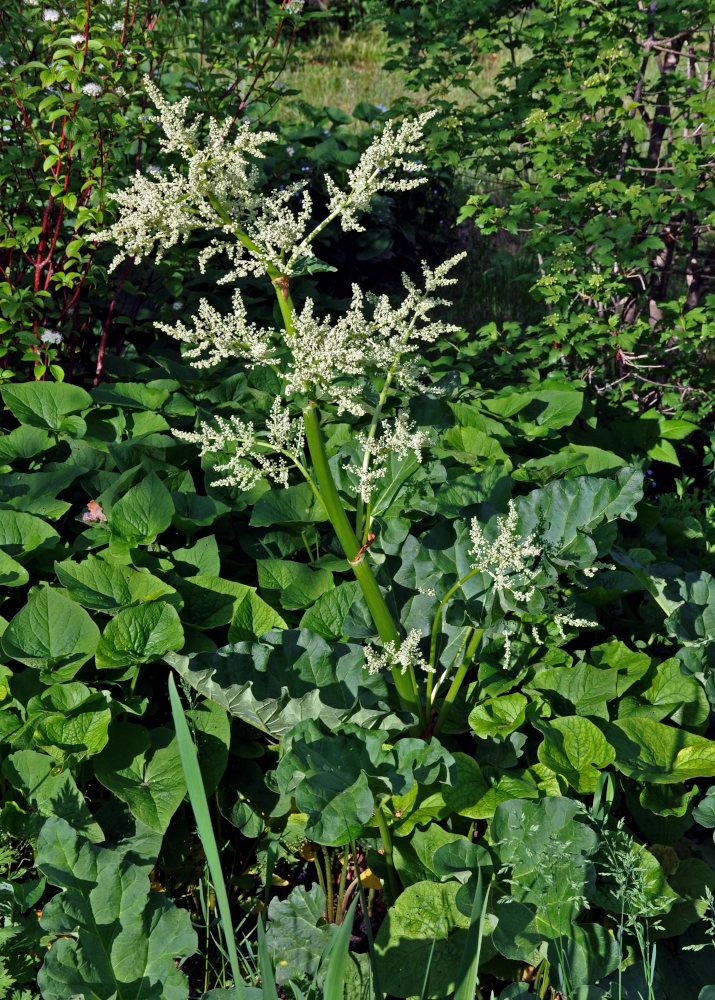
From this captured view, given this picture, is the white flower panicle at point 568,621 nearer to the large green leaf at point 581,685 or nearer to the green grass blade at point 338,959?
the large green leaf at point 581,685

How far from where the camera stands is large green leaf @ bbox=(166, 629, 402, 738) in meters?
1.84

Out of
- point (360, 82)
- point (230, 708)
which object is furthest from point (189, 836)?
point (360, 82)

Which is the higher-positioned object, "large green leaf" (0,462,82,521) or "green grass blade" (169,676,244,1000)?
"green grass blade" (169,676,244,1000)

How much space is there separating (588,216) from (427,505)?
6.30 ft

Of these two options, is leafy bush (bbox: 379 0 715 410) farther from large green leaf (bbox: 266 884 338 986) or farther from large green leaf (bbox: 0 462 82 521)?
large green leaf (bbox: 266 884 338 986)

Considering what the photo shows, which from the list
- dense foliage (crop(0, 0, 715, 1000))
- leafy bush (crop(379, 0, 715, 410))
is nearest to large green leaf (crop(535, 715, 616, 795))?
dense foliage (crop(0, 0, 715, 1000))

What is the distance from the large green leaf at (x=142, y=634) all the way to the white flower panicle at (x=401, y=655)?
470 mm

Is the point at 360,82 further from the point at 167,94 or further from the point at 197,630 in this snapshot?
the point at 197,630

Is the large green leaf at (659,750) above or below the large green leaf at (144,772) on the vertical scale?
above

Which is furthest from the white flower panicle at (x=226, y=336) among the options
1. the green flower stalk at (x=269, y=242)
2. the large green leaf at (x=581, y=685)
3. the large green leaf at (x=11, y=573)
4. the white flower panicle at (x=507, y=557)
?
the large green leaf at (x=581, y=685)

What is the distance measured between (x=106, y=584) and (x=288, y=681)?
55cm

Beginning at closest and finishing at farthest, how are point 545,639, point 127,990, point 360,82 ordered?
1. point 127,990
2. point 545,639
3. point 360,82

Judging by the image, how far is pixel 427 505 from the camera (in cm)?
233

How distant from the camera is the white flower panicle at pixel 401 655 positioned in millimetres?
1754
